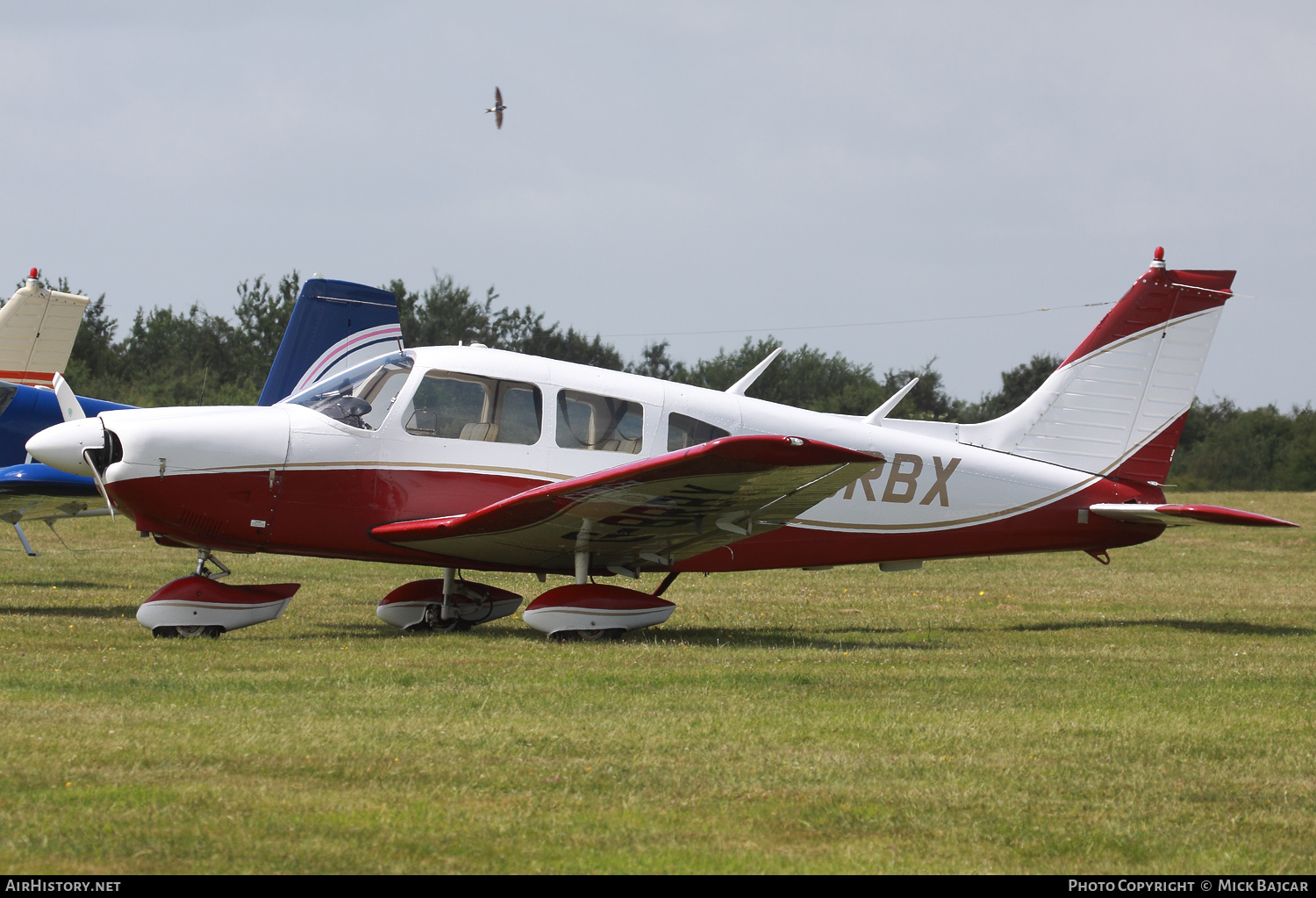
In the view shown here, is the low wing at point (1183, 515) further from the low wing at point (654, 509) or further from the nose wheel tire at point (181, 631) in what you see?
the nose wheel tire at point (181, 631)

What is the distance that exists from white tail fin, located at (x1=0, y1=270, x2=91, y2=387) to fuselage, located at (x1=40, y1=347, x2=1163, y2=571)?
7655 millimetres

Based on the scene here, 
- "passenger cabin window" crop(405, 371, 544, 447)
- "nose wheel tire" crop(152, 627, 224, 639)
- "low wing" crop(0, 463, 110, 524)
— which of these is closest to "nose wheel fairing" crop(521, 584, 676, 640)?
"passenger cabin window" crop(405, 371, 544, 447)

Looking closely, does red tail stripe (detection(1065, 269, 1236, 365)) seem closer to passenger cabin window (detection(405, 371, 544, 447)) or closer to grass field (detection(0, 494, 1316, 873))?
grass field (detection(0, 494, 1316, 873))

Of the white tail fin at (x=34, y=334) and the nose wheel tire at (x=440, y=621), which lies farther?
the white tail fin at (x=34, y=334)

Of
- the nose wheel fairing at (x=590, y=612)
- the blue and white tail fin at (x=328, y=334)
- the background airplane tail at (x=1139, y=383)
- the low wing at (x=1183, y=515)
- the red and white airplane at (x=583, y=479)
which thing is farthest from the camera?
the blue and white tail fin at (x=328, y=334)

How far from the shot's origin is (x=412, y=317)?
190 feet

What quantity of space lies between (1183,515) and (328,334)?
10.7 meters

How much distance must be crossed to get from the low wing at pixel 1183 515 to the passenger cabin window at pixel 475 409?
538cm

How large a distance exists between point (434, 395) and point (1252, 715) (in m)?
5.96

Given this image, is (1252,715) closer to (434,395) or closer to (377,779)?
(377,779)

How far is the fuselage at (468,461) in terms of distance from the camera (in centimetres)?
883

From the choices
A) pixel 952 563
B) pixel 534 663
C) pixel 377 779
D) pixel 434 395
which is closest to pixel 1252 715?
pixel 534 663

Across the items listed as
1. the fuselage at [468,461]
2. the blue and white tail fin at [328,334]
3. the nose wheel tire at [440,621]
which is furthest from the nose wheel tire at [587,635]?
the blue and white tail fin at [328,334]

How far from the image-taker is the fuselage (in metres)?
8.83
